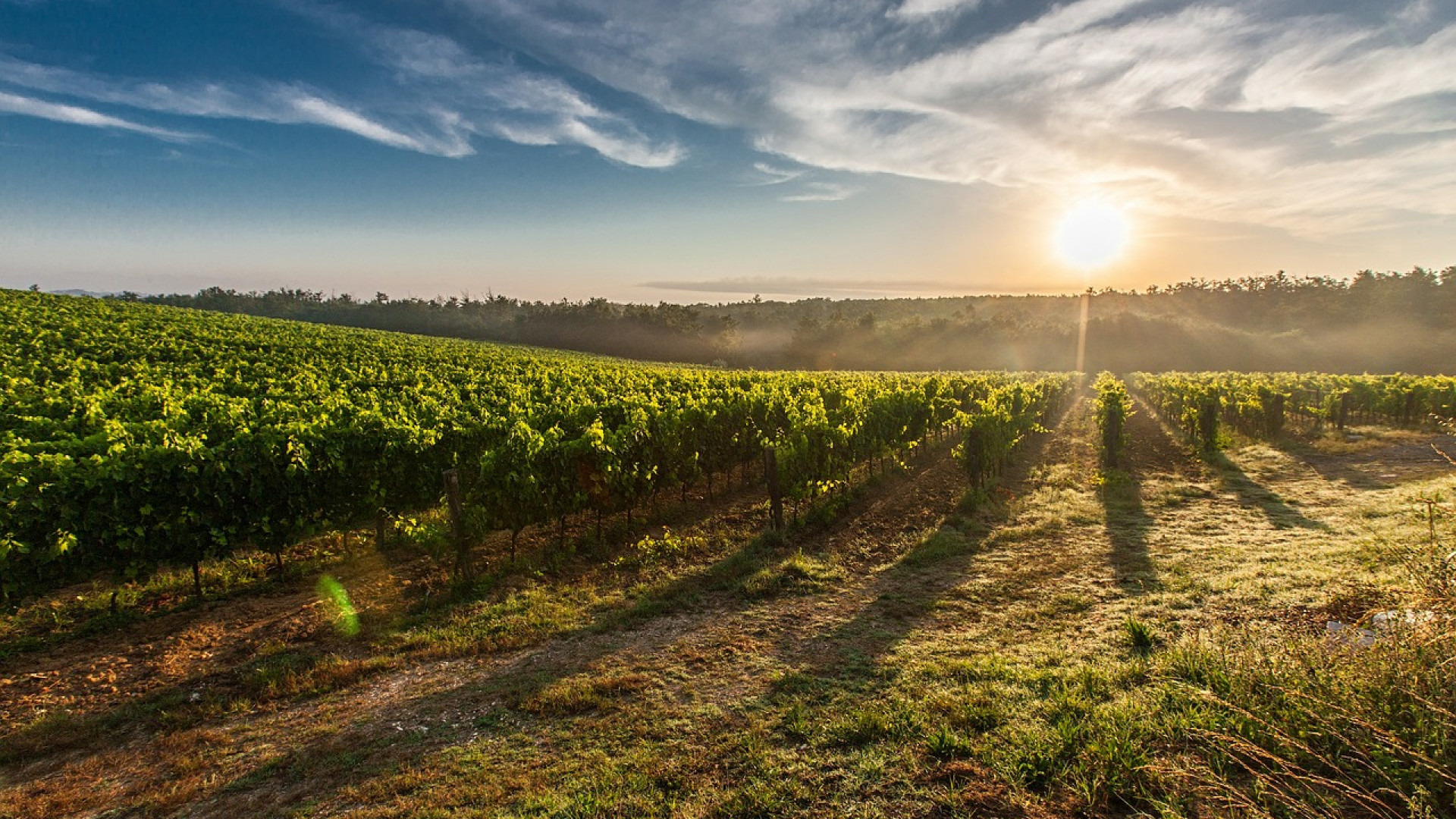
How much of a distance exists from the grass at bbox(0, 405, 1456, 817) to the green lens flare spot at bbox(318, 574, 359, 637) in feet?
0.50

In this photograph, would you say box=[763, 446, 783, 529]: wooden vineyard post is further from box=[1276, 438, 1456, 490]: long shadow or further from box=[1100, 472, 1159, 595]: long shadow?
box=[1276, 438, 1456, 490]: long shadow

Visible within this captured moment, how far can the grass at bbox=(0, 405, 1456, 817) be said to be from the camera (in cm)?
388

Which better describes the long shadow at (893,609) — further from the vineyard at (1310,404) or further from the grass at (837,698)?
the vineyard at (1310,404)

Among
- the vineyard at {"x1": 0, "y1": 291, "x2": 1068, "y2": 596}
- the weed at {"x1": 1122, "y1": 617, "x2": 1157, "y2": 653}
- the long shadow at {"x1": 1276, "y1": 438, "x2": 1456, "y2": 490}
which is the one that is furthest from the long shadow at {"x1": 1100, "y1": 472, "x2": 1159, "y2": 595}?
the long shadow at {"x1": 1276, "y1": 438, "x2": 1456, "y2": 490}

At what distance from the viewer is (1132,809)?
3.75m

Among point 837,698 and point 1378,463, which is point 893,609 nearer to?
point 837,698

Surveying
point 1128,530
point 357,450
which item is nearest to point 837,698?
point 1128,530

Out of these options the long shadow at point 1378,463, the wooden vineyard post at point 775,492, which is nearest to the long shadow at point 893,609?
the wooden vineyard post at point 775,492

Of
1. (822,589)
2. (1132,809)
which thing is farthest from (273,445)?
(1132,809)

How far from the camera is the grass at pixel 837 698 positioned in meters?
3.88

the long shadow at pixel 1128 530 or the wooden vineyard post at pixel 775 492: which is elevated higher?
the wooden vineyard post at pixel 775 492

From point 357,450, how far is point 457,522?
100 inches

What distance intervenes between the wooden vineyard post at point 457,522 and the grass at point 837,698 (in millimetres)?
499

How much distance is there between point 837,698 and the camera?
5.47 meters
